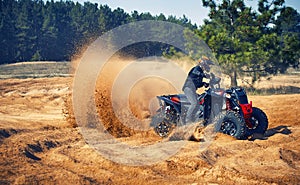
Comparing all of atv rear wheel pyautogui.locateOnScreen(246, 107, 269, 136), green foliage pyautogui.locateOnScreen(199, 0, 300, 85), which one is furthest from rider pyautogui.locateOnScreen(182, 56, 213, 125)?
green foliage pyautogui.locateOnScreen(199, 0, 300, 85)

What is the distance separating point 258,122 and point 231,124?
0.80 metres

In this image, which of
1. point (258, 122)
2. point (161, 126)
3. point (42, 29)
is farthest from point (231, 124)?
point (42, 29)

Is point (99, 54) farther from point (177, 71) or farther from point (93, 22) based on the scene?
point (93, 22)

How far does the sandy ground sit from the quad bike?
0.26 m

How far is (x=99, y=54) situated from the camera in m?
14.6

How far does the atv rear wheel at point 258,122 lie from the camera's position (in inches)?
307

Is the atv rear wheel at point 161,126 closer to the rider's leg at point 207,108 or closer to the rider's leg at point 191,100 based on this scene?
the rider's leg at point 191,100

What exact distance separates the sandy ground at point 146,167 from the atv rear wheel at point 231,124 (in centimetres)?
15

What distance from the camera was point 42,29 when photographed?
5681cm

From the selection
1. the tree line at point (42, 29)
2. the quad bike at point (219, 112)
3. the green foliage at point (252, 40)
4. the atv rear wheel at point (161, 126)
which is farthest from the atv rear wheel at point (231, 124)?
the tree line at point (42, 29)

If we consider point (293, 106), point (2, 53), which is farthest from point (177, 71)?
point (2, 53)

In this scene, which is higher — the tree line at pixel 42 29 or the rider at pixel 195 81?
the tree line at pixel 42 29

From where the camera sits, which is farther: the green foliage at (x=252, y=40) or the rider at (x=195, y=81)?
the green foliage at (x=252, y=40)

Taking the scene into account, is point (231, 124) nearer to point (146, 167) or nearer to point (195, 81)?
point (195, 81)
